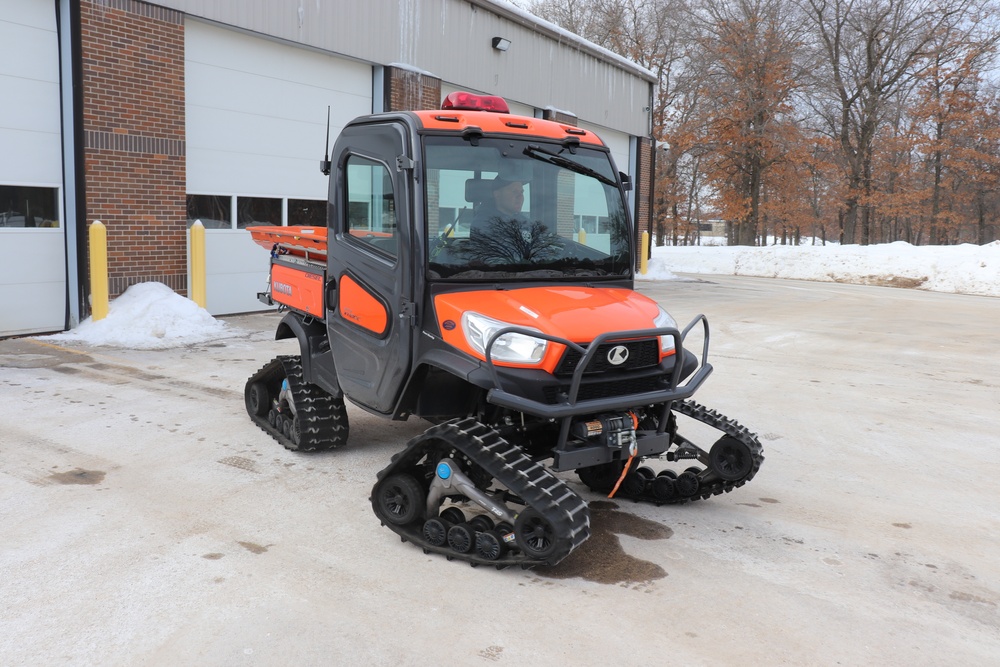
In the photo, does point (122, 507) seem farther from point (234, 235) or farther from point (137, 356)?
point (234, 235)

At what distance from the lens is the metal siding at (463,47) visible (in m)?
13.6

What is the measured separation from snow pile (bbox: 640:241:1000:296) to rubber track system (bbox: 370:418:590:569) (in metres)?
22.0

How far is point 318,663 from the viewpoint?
130 inches

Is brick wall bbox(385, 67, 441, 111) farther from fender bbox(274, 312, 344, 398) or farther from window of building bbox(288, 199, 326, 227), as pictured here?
fender bbox(274, 312, 344, 398)

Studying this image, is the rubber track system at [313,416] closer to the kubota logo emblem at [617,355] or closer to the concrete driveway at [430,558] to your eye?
the concrete driveway at [430,558]

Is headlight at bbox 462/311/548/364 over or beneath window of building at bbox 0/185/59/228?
beneath

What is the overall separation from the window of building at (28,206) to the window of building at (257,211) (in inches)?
117

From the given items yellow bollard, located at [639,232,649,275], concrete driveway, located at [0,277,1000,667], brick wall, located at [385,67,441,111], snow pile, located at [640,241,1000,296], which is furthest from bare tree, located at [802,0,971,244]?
concrete driveway, located at [0,277,1000,667]

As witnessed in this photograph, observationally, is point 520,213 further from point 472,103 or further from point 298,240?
point 298,240

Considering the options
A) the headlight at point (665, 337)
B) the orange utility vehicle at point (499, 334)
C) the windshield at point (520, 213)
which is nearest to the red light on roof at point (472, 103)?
the orange utility vehicle at point (499, 334)

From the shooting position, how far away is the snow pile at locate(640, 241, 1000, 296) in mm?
24906

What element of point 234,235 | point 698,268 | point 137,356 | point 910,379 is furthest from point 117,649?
point 698,268

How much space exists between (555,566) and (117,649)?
1.99 meters

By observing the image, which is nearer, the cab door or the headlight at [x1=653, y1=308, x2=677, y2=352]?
the headlight at [x1=653, y1=308, x2=677, y2=352]
